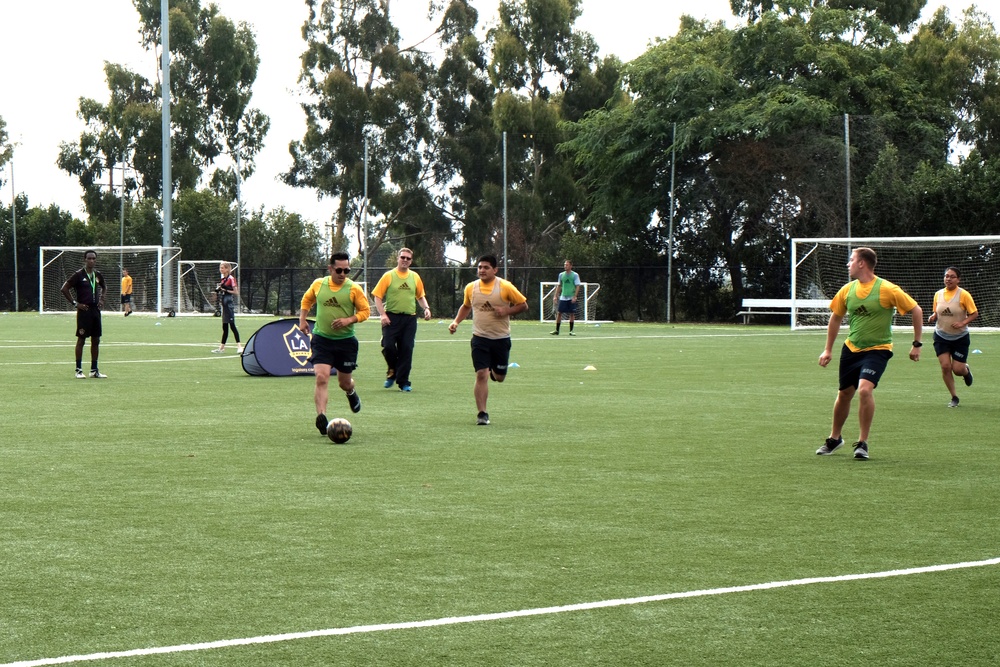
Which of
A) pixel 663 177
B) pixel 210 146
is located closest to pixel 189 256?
pixel 210 146

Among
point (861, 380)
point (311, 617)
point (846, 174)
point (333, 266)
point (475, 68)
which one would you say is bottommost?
point (311, 617)

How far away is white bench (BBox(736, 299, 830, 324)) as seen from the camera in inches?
1688

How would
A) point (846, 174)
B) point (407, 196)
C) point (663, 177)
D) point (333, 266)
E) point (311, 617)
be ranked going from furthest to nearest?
point (407, 196) < point (663, 177) < point (846, 174) < point (333, 266) < point (311, 617)

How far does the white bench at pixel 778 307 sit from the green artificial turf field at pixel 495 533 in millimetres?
26056

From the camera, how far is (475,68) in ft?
228

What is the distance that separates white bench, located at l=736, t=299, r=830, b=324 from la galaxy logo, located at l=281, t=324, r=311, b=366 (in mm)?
22865

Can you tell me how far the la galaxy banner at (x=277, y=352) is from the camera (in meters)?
21.7

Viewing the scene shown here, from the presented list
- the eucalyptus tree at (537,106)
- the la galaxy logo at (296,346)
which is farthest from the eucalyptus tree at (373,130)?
the la galaxy logo at (296,346)

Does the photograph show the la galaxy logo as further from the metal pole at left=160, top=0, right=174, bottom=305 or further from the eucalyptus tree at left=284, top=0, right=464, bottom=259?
the eucalyptus tree at left=284, top=0, right=464, bottom=259

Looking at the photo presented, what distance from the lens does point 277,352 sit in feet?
71.7

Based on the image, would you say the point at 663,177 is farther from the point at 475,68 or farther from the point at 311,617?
the point at 311,617

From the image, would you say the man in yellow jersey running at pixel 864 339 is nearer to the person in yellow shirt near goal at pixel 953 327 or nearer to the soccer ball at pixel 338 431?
the soccer ball at pixel 338 431

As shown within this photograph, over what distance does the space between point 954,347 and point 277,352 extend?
10.2 metres

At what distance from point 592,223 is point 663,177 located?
518 cm
